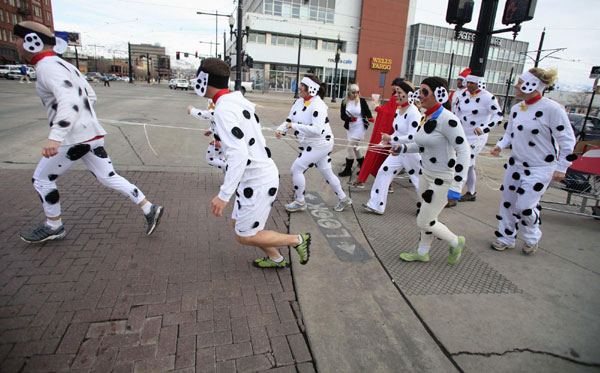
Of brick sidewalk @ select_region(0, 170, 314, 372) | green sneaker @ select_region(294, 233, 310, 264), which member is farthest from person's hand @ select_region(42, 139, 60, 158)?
green sneaker @ select_region(294, 233, 310, 264)

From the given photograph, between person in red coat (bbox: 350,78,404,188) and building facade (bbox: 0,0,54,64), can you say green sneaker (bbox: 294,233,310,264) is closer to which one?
person in red coat (bbox: 350,78,404,188)

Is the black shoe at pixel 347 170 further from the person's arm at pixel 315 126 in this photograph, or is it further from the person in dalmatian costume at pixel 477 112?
the person's arm at pixel 315 126

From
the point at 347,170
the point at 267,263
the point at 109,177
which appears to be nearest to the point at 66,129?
the point at 109,177

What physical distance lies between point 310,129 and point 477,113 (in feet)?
10.4

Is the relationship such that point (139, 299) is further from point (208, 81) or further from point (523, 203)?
point (523, 203)

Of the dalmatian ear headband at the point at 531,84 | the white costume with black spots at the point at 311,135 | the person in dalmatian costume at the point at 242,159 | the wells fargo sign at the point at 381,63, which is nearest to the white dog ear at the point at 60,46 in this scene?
the person in dalmatian costume at the point at 242,159

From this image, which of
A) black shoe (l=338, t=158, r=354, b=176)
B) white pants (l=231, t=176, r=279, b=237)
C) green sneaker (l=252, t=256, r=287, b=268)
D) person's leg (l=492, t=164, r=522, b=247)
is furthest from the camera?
black shoe (l=338, t=158, r=354, b=176)

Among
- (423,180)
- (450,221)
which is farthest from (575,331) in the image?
(450,221)

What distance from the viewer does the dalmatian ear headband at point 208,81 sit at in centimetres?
276

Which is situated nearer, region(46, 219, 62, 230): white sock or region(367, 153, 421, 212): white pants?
region(46, 219, 62, 230): white sock

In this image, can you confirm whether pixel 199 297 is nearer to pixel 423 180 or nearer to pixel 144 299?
pixel 144 299

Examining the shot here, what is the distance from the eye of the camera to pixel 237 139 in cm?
262

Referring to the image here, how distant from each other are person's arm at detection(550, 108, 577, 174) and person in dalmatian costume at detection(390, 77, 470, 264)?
52.3 inches

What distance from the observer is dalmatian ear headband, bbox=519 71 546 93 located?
3783mm
